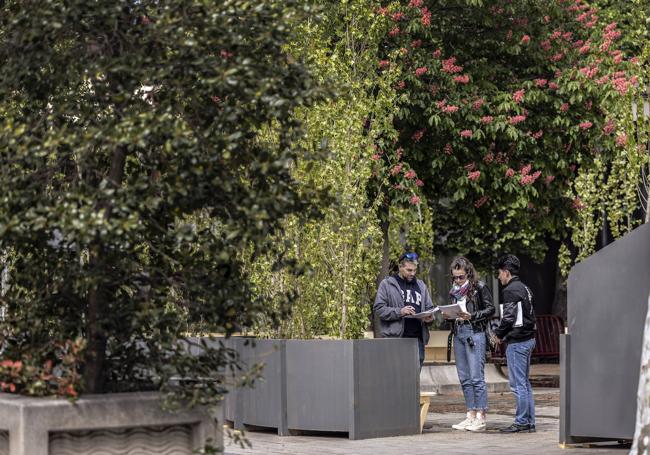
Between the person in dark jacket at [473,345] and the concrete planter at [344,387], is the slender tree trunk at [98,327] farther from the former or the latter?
the person in dark jacket at [473,345]

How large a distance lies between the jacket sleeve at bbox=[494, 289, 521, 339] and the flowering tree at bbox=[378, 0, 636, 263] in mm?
8492

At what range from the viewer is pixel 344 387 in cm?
1276

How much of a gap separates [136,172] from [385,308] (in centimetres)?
573

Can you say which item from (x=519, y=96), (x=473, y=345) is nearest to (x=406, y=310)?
(x=473, y=345)

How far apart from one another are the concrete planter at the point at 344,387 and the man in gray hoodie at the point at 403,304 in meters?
0.29

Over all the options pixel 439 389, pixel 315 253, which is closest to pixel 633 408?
pixel 315 253

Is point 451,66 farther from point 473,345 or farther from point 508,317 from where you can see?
point 508,317

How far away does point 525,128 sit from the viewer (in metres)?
22.6

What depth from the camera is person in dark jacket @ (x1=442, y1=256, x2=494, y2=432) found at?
1369cm

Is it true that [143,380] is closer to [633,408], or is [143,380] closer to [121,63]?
[121,63]

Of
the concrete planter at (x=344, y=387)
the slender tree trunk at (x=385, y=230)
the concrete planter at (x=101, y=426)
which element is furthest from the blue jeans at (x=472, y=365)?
the slender tree trunk at (x=385, y=230)

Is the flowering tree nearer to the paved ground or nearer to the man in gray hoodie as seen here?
the paved ground

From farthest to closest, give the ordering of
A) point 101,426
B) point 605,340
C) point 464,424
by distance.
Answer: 1. point 464,424
2. point 605,340
3. point 101,426

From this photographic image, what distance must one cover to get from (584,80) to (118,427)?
53.8ft
